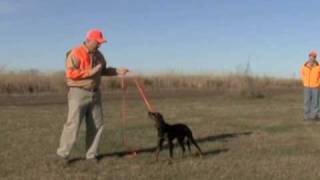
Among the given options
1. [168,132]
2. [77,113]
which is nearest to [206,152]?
[168,132]

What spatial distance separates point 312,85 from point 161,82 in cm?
3246

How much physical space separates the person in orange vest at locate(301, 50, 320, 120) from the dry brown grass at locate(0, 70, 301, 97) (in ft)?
58.7

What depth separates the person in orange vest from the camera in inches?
800

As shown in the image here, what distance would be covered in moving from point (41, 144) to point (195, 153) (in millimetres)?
3754

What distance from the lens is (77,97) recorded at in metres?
10.9

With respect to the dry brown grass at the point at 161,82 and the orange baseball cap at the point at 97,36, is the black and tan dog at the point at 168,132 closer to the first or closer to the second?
the orange baseball cap at the point at 97,36

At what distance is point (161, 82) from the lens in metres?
52.6

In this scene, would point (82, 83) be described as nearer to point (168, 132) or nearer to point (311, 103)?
point (168, 132)

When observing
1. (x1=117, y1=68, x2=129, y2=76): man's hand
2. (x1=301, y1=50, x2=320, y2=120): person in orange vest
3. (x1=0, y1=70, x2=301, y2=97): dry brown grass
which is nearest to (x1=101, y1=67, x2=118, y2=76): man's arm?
(x1=117, y1=68, x2=129, y2=76): man's hand

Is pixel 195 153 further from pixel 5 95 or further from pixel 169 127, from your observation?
pixel 5 95

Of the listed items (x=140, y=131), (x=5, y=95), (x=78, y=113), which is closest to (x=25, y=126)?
(x=140, y=131)

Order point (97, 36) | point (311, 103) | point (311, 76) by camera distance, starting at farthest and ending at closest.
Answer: point (311, 103), point (311, 76), point (97, 36)

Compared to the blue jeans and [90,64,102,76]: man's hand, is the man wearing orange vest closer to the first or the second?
[90,64,102,76]: man's hand

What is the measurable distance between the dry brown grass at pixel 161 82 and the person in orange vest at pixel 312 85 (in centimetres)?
1789
